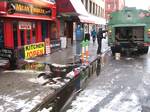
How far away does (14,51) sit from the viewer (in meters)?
14.8

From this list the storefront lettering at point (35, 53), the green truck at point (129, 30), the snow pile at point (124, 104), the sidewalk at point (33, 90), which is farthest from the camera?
the green truck at point (129, 30)

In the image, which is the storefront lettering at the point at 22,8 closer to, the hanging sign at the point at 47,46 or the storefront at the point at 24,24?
the storefront at the point at 24,24

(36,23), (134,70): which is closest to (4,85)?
(134,70)

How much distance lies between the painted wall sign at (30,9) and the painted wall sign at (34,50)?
2.26m

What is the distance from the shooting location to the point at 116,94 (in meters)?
9.01

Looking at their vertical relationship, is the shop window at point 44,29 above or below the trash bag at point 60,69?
above

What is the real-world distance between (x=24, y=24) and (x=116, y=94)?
42.5 feet

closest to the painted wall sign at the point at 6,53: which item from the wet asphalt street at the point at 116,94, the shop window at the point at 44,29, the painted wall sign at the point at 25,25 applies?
the wet asphalt street at the point at 116,94

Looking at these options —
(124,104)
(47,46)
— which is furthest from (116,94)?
(47,46)

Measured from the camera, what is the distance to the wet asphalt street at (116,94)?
758 cm

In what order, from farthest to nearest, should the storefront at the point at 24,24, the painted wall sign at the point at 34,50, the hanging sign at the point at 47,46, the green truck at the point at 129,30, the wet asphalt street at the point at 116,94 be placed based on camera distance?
1. the hanging sign at the point at 47,46
2. the green truck at the point at 129,30
3. the painted wall sign at the point at 34,50
4. the storefront at the point at 24,24
5. the wet asphalt street at the point at 116,94

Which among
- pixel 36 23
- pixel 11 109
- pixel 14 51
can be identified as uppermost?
pixel 36 23

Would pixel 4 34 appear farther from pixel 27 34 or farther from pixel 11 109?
pixel 11 109

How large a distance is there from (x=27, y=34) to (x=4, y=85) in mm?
11404
